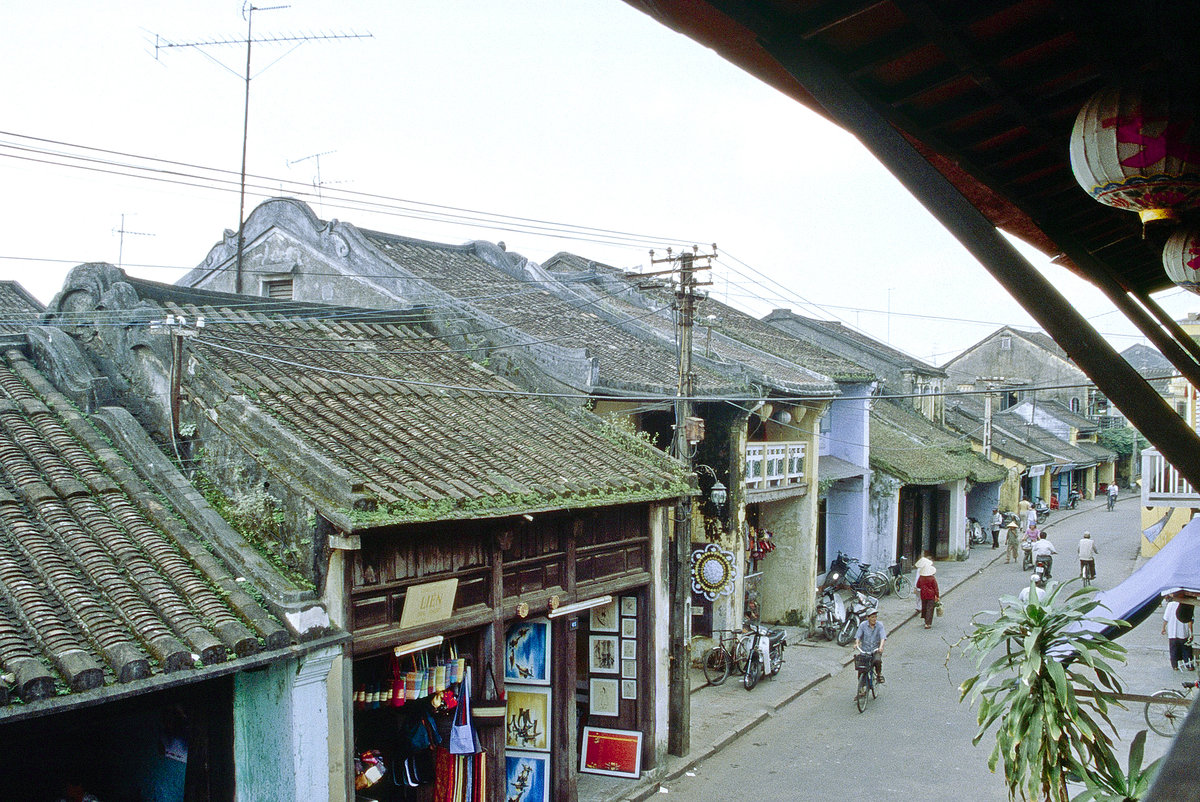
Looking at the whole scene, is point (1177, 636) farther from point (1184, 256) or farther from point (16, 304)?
point (16, 304)

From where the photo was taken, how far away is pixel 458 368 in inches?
506

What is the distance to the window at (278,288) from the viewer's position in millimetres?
15898

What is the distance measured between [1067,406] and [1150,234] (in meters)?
56.3

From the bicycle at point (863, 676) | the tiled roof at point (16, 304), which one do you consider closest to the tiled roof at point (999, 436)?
the bicycle at point (863, 676)

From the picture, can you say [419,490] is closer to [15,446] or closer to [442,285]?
[15,446]

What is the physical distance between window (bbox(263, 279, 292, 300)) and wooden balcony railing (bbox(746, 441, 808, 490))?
928 cm

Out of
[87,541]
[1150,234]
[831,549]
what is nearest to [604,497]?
[87,541]

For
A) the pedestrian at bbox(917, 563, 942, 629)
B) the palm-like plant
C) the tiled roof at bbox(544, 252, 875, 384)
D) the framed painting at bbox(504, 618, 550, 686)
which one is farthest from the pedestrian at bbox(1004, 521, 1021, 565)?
the palm-like plant

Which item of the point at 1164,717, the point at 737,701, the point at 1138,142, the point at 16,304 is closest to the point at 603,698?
the point at 737,701

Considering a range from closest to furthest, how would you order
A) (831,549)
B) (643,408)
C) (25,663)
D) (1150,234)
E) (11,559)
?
(1150,234) < (25,663) < (11,559) < (643,408) < (831,549)

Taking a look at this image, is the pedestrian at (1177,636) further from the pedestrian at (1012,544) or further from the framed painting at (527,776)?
the pedestrian at (1012,544)

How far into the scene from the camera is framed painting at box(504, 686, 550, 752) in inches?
442

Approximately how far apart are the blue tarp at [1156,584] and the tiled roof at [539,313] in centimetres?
736

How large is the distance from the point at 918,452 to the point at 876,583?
20.7 feet
